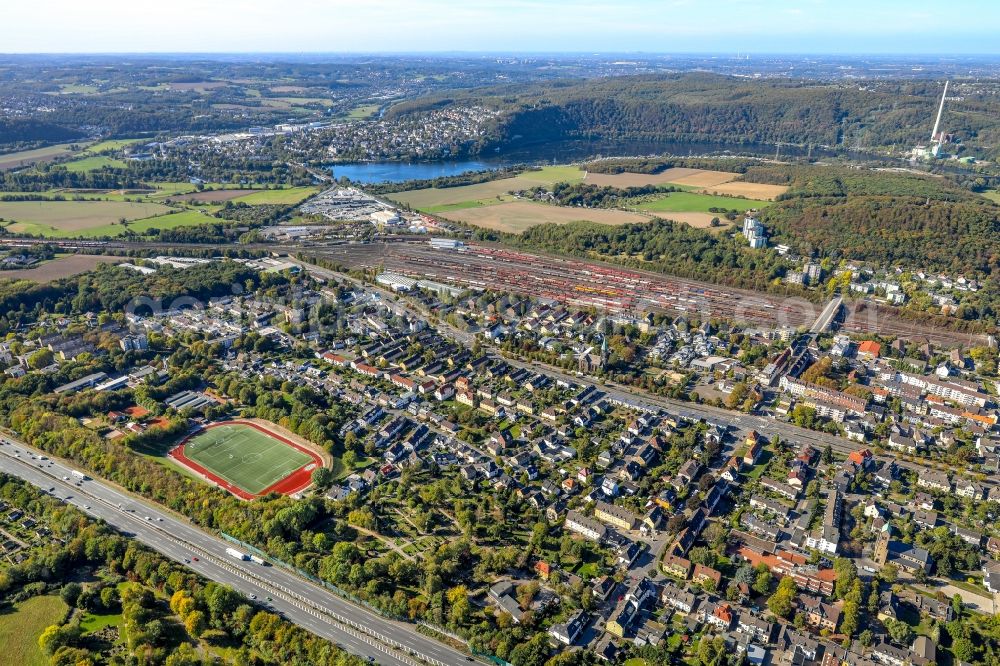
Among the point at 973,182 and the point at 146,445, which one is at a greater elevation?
the point at 973,182

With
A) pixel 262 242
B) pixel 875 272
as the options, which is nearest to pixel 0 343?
pixel 262 242

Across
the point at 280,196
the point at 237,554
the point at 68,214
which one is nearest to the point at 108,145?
the point at 68,214

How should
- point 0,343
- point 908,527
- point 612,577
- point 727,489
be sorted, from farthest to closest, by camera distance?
1. point 0,343
2. point 727,489
3. point 908,527
4. point 612,577

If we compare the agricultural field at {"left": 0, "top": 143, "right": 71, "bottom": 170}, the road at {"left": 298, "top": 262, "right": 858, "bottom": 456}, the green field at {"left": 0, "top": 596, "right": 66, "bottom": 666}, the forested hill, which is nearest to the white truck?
the green field at {"left": 0, "top": 596, "right": 66, "bottom": 666}

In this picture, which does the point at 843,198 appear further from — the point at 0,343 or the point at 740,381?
the point at 0,343

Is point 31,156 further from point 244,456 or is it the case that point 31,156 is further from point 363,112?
point 244,456

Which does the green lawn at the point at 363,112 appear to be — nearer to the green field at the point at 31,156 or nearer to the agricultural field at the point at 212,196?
the green field at the point at 31,156

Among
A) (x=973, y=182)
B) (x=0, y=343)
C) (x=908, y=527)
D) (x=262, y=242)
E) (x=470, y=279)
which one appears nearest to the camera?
(x=908, y=527)
